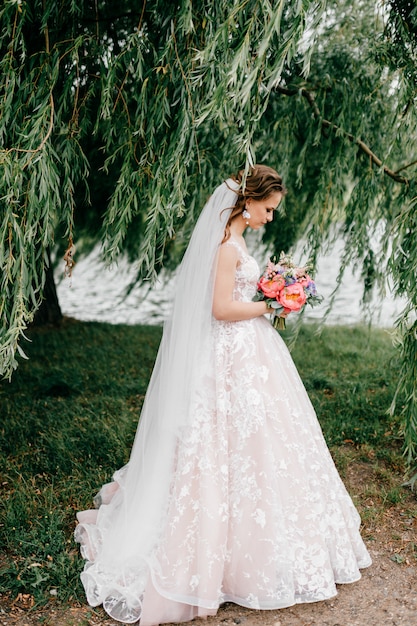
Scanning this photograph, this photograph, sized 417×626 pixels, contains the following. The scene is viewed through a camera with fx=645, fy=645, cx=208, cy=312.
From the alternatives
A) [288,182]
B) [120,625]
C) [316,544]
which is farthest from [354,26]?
[120,625]

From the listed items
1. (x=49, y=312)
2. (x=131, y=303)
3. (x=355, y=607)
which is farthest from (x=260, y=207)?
(x=131, y=303)

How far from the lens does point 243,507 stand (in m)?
2.92

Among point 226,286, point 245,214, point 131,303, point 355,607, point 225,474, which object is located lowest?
point 131,303

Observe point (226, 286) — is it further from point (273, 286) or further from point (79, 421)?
point (79, 421)

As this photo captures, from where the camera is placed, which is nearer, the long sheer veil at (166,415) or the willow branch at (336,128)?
the long sheer veil at (166,415)

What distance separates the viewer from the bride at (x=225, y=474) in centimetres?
286

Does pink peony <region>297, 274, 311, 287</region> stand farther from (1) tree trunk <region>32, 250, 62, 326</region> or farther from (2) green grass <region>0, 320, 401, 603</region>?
(1) tree trunk <region>32, 250, 62, 326</region>

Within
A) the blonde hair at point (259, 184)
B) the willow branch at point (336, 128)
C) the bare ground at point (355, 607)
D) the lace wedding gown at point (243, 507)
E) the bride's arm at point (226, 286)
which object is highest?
the willow branch at point (336, 128)

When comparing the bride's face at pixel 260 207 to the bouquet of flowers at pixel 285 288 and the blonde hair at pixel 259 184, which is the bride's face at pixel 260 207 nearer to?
the blonde hair at pixel 259 184

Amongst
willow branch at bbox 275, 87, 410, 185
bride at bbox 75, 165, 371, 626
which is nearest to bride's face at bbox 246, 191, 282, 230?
bride at bbox 75, 165, 371, 626

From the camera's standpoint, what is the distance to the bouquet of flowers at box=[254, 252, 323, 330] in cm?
304

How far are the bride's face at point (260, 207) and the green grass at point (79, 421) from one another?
181 cm

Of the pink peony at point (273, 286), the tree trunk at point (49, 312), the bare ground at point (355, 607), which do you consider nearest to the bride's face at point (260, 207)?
the pink peony at point (273, 286)

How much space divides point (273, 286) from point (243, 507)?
103 centimetres
